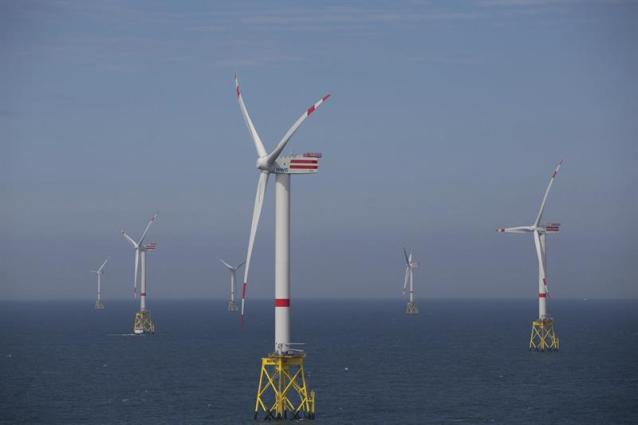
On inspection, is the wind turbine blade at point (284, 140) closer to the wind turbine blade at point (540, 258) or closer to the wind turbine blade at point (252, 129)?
the wind turbine blade at point (252, 129)

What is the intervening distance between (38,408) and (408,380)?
6165 cm

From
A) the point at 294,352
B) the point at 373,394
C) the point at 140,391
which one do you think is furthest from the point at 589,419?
the point at 140,391

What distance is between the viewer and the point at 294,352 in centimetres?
10125

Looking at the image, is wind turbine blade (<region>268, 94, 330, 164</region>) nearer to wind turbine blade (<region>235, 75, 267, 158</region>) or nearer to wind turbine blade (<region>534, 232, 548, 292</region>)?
wind turbine blade (<region>235, 75, 267, 158</region>)

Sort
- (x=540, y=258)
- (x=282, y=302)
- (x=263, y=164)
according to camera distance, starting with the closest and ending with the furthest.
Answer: (x=282, y=302)
(x=263, y=164)
(x=540, y=258)

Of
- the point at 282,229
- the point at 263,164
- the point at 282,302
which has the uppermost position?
the point at 263,164

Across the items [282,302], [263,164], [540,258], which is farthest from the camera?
[540,258]

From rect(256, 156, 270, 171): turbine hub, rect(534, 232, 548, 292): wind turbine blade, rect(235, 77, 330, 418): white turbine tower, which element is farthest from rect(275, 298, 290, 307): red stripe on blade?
rect(534, 232, 548, 292): wind turbine blade

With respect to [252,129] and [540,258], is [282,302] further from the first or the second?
[540,258]

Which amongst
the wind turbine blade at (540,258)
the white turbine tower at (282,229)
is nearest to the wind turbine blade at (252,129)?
the white turbine tower at (282,229)

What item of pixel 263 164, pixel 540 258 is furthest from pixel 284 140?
pixel 540 258

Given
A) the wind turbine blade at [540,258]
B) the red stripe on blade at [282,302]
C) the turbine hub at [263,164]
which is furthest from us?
the wind turbine blade at [540,258]

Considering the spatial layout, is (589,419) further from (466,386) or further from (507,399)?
(466,386)

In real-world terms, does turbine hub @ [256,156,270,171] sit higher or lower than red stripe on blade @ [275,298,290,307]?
higher
